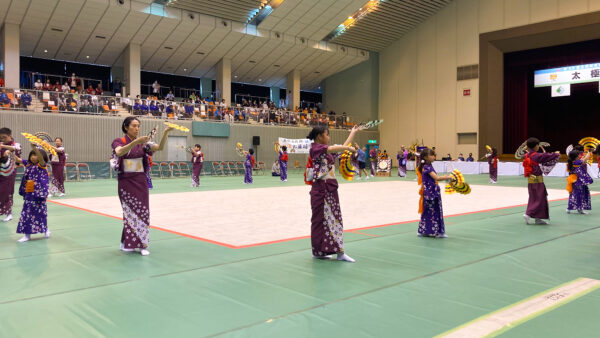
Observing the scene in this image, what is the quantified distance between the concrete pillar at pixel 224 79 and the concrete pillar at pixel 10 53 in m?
12.9

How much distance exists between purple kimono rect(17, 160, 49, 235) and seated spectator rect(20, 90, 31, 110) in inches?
691

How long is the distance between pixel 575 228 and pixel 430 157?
129 inches

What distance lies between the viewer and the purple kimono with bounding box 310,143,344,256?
18.7 feet

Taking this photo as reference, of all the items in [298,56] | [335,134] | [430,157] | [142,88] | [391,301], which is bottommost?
[391,301]

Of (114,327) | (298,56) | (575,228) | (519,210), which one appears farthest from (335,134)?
(114,327)

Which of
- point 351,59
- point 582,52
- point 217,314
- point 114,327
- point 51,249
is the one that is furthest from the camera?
point 351,59

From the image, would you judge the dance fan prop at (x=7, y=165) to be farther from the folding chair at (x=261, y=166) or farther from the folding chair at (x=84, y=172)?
the folding chair at (x=261, y=166)

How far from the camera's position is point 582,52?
3009cm

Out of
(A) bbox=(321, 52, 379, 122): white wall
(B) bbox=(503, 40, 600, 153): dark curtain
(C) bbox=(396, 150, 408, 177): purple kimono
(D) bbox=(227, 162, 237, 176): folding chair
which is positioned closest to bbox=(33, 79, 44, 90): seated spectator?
(D) bbox=(227, 162, 237, 176): folding chair

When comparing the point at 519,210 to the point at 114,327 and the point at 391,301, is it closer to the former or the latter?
the point at 391,301

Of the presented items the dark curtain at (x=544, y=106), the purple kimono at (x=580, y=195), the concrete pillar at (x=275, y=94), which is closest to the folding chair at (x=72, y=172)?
the purple kimono at (x=580, y=195)

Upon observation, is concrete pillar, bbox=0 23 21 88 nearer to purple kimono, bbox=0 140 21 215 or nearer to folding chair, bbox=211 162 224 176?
folding chair, bbox=211 162 224 176

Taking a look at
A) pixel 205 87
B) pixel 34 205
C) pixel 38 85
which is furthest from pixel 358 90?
pixel 34 205

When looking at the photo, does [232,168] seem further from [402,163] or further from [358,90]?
[358,90]
